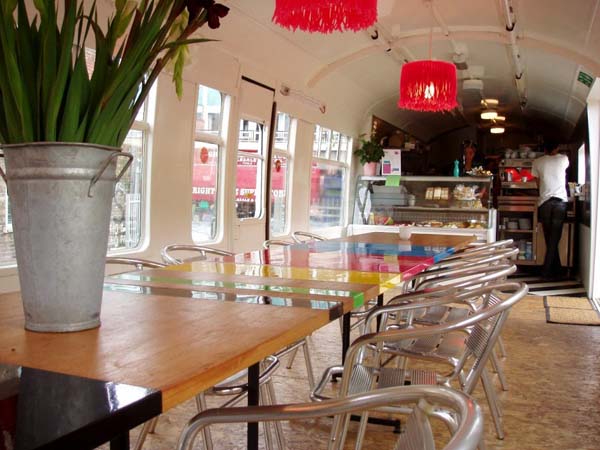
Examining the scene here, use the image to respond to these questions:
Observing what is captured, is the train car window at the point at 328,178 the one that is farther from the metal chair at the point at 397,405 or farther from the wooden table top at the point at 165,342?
the metal chair at the point at 397,405

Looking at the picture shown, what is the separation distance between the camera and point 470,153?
34.5ft

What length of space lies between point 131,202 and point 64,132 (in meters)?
3.81

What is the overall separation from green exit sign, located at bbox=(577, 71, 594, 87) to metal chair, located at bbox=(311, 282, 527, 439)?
5.77 meters

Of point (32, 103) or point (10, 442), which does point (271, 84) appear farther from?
point (10, 442)

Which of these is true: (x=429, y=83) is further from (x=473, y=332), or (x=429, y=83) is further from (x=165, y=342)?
(x=165, y=342)

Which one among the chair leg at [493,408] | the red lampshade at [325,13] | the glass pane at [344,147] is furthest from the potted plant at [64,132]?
the glass pane at [344,147]

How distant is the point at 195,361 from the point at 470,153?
10.0 meters

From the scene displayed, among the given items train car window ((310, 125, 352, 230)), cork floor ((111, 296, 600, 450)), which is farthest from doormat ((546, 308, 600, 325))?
train car window ((310, 125, 352, 230))

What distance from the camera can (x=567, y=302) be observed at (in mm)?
6719

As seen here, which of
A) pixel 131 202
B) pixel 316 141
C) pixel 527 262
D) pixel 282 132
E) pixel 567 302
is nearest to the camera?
pixel 131 202

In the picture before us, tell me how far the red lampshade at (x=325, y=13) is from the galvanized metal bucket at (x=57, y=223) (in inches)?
66.9

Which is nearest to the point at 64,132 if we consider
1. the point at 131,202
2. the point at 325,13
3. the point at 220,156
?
the point at 325,13

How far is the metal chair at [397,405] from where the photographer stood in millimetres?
921

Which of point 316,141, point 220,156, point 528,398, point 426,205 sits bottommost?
point 528,398
